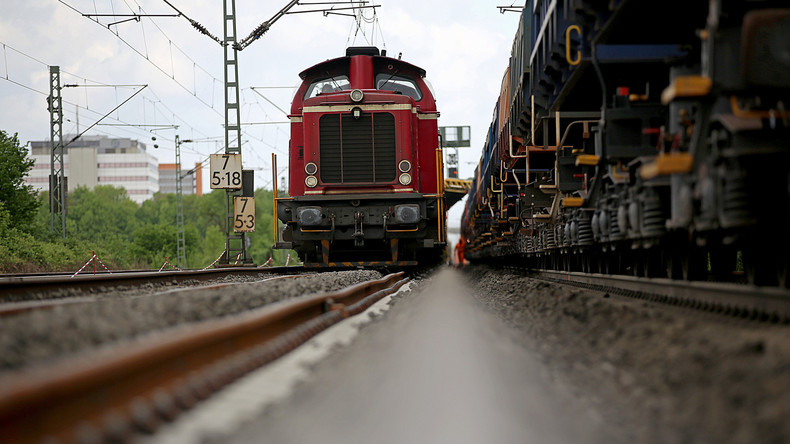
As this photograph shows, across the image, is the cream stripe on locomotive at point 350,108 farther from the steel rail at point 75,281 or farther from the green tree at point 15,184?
the green tree at point 15,184

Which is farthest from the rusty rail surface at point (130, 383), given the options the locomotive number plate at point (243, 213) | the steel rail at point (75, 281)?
the locomotive number plate at point (243, 213)

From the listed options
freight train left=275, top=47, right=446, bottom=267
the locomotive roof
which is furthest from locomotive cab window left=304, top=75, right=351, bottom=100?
the locomotive roof

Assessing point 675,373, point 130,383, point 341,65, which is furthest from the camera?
point 341,65

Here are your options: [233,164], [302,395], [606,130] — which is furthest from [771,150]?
[233,164]

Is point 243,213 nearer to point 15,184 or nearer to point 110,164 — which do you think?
point 15,184

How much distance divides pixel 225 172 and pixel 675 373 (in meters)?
18.9

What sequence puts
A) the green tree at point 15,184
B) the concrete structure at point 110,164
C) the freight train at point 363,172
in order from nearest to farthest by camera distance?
the freight train at point 363,172 → the green tree at point 15,184 → the concrete structure at point 110,164

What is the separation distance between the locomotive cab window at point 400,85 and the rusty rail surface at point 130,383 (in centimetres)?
1058

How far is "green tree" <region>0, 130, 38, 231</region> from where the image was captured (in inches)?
1235

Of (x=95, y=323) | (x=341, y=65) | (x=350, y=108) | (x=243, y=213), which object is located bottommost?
(x=95, y=323)

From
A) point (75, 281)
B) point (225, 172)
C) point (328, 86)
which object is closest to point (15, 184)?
point (225, 172)

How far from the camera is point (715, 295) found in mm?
4699

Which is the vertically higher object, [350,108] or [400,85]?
[400,85]

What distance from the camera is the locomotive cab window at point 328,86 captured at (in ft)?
45.3
